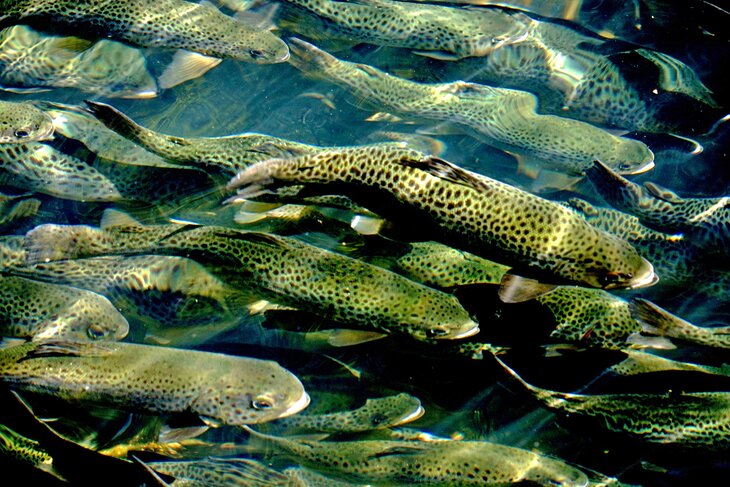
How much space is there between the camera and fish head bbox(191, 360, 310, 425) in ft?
12.3

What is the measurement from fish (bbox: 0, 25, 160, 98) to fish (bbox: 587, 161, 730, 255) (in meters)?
4.55

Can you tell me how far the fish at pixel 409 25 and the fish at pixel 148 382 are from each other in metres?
3.74

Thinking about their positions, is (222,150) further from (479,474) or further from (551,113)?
(551,113)

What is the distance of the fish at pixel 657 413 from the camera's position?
12.3ft

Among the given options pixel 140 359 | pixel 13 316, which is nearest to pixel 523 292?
pixel 140 359

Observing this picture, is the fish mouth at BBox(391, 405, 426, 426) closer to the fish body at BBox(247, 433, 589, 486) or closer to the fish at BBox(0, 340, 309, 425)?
the fish body at BBox(247, 433, 589, 486)

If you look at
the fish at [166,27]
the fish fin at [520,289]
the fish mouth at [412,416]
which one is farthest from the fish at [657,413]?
the fish at [166,27]

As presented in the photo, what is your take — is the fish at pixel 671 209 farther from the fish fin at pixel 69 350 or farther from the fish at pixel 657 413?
the fish fin at pixel 69 350

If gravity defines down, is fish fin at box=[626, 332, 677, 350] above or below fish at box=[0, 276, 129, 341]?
above

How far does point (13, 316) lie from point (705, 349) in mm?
5170

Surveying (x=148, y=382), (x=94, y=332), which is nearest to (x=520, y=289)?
(x=148, y=382)

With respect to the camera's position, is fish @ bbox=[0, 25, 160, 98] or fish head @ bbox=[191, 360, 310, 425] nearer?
fish head @ bbox=[191, 360, 310, 425]

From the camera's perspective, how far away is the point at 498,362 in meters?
3.71

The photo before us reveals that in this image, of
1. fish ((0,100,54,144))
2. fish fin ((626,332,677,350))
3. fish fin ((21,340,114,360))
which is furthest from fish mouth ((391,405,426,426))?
fish ((0,100,54,144))
